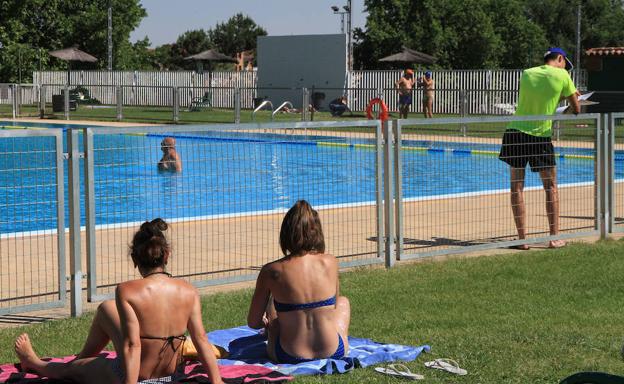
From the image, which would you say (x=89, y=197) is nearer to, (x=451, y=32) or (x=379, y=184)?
(x=379, y=184)

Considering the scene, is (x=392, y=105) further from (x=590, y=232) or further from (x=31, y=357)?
(x=31, y=357)

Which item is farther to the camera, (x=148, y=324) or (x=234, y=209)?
(x=234, y=209)

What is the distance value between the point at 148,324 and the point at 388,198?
461cm

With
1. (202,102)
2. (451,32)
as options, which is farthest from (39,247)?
(451,32)

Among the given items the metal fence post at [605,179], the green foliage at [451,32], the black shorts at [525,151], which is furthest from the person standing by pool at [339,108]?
the green foliage at [451,32]

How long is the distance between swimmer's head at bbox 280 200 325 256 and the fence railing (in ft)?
6.38

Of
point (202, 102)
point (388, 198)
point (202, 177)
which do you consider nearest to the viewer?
point (388, 198)

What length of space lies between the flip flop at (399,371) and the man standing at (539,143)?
16.0 ft

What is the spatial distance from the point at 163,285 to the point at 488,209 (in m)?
7.18

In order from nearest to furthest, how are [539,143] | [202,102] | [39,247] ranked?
1. [39,247]
2. [539,143]
3. [202,102]

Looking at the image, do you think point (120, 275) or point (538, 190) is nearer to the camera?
point (120, 275)

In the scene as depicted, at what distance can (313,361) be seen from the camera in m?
5.96

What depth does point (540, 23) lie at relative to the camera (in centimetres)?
8556

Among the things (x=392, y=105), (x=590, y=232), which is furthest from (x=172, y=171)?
(x=392, y=105)
